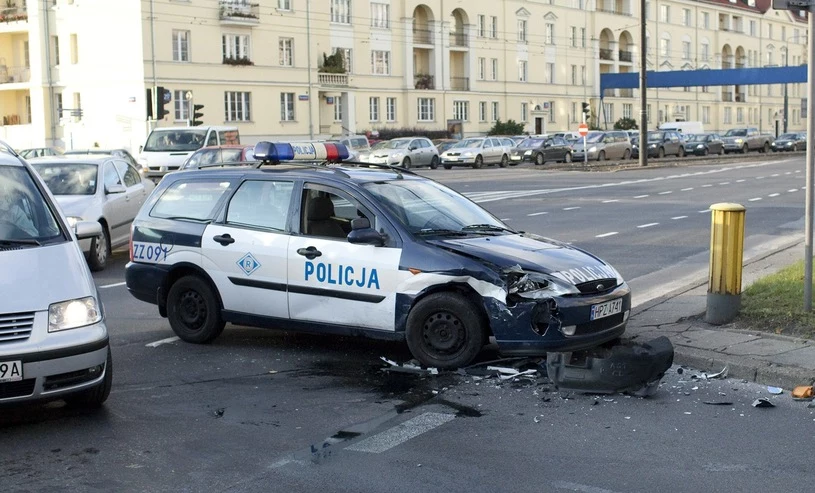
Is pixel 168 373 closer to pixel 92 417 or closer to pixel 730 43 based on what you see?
pixel 92 417

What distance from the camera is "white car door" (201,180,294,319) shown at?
8.81 metres

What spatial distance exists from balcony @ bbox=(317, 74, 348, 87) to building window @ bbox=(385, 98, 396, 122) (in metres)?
5.05

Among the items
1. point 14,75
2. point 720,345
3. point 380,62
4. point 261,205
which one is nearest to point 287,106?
point 380,62

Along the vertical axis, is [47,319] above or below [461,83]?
below

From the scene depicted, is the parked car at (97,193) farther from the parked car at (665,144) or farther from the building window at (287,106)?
the parked car at (665,144)

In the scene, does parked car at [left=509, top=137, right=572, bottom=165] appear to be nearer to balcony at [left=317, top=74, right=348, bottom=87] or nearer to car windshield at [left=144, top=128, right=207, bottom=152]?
balcony at [left=317, top=74, right=348, bottom=87]

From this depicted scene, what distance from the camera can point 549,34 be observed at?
77.2m

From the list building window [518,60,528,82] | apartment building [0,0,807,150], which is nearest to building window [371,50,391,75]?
apartment building [0,0,807,150]

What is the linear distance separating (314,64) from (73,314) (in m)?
54.1

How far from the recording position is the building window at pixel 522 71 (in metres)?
75.2

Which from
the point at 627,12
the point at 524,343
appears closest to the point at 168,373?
the point at 524,343

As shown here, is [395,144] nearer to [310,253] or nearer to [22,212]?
[310,253]

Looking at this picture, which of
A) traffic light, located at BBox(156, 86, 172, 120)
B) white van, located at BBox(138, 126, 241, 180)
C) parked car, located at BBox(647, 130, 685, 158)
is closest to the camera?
white van, located at BBox(138, 126, 241, 180)

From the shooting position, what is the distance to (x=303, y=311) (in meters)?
8.66
